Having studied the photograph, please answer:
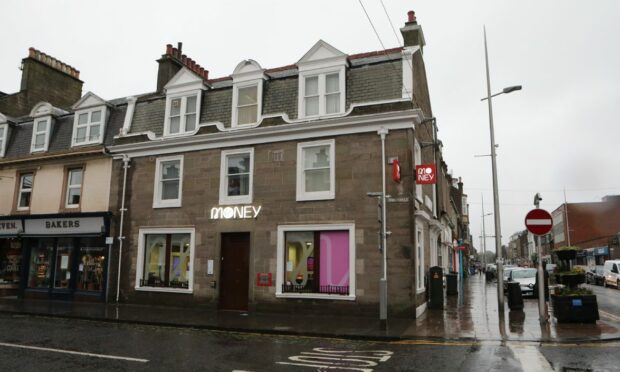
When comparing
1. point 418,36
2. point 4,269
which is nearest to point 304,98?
point 418,36

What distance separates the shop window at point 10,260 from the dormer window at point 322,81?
54.2ft

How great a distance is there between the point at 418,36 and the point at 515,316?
11220 millimetres

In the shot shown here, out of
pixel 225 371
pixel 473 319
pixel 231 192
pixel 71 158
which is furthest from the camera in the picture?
pixel 71 158

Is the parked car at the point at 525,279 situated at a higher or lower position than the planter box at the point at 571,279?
lower

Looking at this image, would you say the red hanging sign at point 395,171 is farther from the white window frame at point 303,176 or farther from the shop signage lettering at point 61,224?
the shop signage lettering at point 61,224

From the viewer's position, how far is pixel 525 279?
75.7 ft

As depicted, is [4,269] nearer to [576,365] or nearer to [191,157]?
[191,157]

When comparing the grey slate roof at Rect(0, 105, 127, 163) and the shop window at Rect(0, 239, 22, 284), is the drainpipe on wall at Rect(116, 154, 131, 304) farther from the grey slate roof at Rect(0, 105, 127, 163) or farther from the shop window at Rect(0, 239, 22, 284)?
the shop window at Rect(0, 239, 22, 284)

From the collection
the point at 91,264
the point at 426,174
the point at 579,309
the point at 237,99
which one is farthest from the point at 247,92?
the point at 579,309

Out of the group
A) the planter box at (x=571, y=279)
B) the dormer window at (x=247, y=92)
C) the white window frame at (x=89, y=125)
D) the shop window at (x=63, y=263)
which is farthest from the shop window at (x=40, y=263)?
the planter box at (x=571, y=279)

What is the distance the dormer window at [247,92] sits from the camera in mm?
17125

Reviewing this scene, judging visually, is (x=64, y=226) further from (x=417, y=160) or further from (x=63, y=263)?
(x=417, y=160)

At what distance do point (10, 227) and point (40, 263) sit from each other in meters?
2.32

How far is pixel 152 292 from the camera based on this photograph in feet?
57.4
